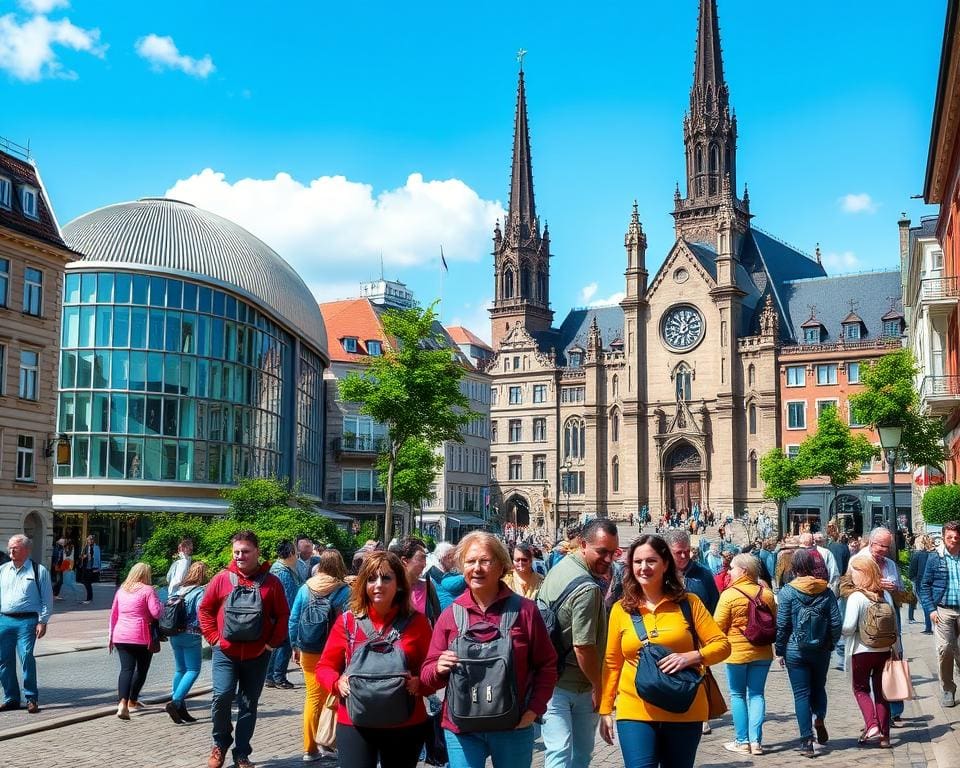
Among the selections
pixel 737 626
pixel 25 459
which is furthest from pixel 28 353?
pixel 737 626

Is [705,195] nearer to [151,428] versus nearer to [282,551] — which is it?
[151,428]

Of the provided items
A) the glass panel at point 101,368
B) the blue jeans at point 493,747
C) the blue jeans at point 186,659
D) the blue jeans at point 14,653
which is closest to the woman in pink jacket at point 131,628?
the blue jeans at point 186,659

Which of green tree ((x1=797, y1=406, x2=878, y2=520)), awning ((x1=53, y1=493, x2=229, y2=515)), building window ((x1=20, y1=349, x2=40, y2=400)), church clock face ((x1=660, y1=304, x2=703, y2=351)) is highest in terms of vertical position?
church clock face ((x1=660, y1=304, x2=703, y2=351))

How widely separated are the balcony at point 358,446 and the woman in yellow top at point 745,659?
5665 centimetres

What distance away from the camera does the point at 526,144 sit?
336ft

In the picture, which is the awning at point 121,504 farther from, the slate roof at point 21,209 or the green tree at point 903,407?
the green tree at point 903,407

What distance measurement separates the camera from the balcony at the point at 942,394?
34.5 metres

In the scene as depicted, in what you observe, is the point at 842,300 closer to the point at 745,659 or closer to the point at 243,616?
the point at 745,659

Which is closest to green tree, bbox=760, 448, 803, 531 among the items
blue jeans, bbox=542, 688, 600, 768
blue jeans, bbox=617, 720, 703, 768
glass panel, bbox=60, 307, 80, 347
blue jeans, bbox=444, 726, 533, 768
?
glass panel, bbox=60, 307, 80, 347

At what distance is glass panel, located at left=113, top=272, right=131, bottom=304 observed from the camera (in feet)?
149

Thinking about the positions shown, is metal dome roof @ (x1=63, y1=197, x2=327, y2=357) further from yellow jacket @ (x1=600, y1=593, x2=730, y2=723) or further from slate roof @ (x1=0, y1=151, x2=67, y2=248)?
yellow jacket @ (x1=600, y1=593, x2=730, y2=723)

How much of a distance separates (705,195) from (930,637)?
7309cm

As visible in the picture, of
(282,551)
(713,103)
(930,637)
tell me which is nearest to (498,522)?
(713,103)

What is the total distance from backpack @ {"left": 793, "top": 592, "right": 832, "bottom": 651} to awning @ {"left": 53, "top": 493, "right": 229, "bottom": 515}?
35680 mm
